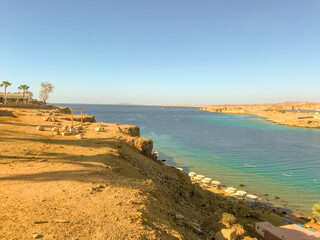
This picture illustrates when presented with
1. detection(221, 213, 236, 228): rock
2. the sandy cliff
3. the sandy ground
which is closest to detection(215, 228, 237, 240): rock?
the sandy cliff

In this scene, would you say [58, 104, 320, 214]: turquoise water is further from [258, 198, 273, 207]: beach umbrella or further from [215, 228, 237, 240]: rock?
[215, 228, 237, 240]: rock

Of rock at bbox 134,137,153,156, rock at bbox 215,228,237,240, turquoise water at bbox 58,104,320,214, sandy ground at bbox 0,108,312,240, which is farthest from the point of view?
turquoise water at bbox 58,104,320,214

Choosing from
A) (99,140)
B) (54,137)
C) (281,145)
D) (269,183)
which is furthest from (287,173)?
(54,137)

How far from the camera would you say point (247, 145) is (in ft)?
173

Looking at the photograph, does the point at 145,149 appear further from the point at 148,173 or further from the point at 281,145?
the point at 281,145

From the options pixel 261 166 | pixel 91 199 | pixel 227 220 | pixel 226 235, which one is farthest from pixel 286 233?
pixel 261 166

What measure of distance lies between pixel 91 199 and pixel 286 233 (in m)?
14.5

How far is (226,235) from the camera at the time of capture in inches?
375

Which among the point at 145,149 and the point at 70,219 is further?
the point at 145,149

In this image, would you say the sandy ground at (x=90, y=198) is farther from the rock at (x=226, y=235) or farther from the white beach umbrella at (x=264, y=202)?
the white beach umbrella at (x=264, y=202)

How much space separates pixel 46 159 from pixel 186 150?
3675cm

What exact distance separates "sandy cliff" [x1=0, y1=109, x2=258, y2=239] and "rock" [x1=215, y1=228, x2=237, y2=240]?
0.15 feet

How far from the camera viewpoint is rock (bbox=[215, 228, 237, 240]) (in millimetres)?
9477

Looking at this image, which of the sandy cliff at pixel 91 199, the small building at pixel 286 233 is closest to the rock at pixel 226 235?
the sandy cliff at pixel 91 199
